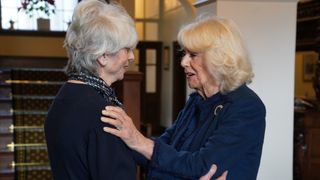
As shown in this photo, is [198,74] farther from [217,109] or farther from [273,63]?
[273,63]

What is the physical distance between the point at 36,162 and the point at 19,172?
22 centimetres

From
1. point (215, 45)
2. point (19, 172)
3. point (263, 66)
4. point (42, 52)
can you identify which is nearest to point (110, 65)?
point (215, 45)

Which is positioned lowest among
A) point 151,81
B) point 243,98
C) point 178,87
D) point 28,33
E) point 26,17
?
point 178,87

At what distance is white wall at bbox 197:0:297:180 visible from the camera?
2.89 meters

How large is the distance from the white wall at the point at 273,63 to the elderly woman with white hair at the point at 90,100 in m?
1.64

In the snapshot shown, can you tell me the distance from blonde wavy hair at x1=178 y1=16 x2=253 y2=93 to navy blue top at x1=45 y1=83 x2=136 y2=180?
427mm

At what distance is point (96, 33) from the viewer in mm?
1267

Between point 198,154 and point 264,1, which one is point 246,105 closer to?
point 198,154

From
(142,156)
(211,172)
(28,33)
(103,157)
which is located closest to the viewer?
(103,157)

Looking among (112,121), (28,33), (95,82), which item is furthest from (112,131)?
(28,33)

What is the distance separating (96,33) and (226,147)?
59 cm

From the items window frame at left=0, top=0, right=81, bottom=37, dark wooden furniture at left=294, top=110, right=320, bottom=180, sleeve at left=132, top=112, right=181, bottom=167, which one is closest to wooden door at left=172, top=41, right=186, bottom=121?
window frame at left=0, top=0, right=81, bottom=37

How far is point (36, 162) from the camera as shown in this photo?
4785 millimetres

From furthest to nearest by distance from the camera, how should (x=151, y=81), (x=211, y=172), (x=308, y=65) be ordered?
(x=151, y=81)
(x=308, y=65)
(x=211, y=172)
